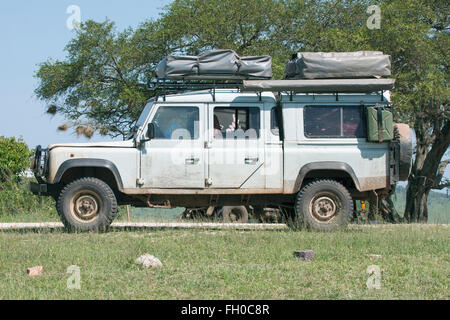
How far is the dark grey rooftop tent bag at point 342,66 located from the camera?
11.2m

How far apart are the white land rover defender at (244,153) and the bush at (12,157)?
8.55 metres

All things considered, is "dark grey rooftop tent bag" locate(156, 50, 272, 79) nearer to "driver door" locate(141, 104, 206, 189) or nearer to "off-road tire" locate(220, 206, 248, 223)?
"driver door" locate(141, 104, 206, 189)

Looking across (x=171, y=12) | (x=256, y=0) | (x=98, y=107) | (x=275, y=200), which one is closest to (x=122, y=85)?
(x=98, y=107)

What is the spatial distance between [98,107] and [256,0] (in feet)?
23.0

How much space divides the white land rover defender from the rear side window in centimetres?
2

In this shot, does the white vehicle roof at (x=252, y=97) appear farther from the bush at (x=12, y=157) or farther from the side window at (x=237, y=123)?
the bush at (x=12, y=157)

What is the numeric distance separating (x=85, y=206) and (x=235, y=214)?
690 centimetres

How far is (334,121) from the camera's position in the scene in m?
11.4

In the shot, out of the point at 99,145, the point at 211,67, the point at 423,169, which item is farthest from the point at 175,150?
the point at 423,169

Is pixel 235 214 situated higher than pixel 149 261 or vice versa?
pixel 149 261

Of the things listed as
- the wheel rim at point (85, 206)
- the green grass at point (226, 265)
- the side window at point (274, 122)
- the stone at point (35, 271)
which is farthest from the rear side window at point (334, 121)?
the stone at point (35, 271)

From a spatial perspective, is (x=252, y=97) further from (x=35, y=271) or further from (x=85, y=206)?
(x=35, y=271)

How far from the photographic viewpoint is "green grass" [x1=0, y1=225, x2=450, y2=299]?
Answer: 20.2 ft
